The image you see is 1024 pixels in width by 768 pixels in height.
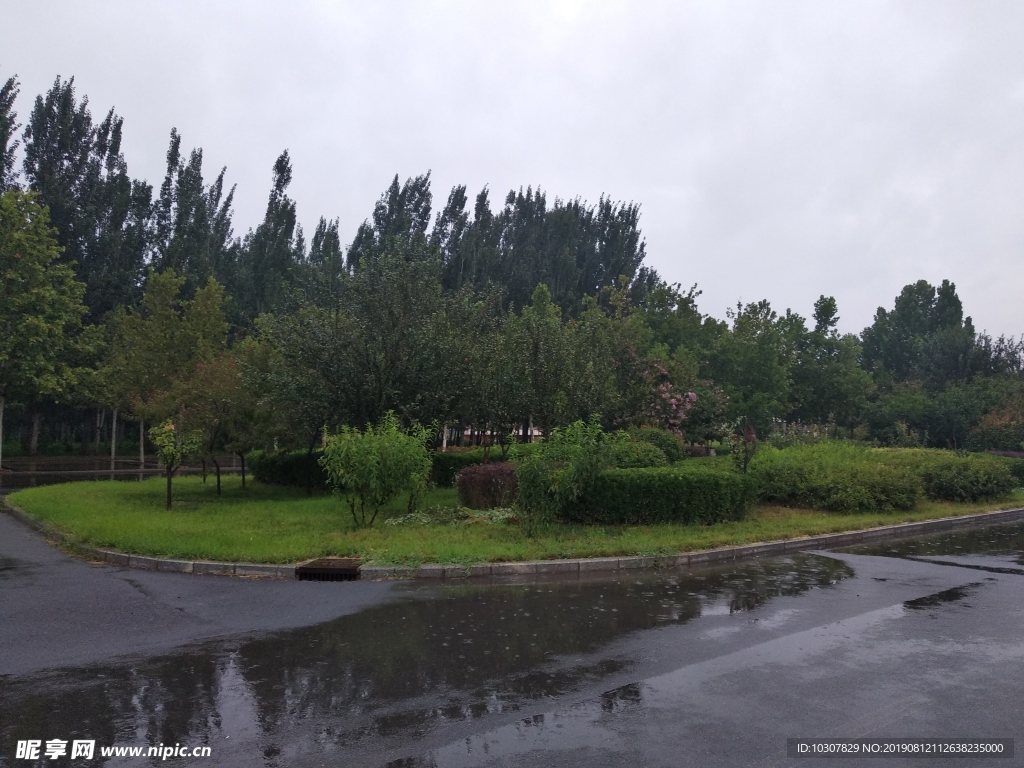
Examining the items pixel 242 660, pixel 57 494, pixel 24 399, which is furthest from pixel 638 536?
pixel 24 399

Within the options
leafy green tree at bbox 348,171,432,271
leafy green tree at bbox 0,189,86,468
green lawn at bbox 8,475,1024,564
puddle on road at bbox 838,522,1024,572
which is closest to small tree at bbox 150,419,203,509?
green lawn at bbox 8,475,1024,564

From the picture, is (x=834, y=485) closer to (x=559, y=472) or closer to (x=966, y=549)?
(x=966, y=549)

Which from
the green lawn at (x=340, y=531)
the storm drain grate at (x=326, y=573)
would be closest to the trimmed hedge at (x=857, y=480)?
the green lawn at (x=340, y=531)

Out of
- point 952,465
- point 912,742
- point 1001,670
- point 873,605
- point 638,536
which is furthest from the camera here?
point 952,465

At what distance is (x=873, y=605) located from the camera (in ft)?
29.8

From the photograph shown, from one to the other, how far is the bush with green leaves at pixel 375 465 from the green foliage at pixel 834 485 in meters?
7.75

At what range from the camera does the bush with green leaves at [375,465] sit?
1348 cm

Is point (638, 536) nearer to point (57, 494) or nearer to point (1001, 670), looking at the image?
point (1001, 670)

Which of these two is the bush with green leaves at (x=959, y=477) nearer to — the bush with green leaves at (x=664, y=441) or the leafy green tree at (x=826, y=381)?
the bush with green leaves at (x=664, y=441)

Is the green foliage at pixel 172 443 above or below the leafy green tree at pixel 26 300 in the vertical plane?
below

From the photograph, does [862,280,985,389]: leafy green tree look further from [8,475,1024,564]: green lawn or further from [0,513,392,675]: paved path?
[0,513,392,675]: paved path

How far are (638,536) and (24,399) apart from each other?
138ft

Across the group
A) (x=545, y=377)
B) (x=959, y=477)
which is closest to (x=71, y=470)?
(x=545, y=377)

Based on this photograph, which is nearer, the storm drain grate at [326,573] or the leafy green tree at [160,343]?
the storm drain grate at [326,573]
